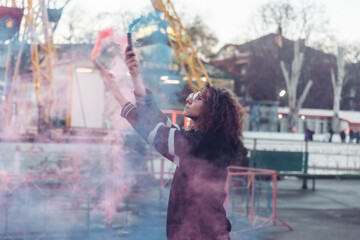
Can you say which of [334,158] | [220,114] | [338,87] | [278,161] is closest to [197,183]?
[220,114]

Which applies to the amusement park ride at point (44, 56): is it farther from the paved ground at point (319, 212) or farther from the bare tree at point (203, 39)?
the bare tree at point (203, 39)

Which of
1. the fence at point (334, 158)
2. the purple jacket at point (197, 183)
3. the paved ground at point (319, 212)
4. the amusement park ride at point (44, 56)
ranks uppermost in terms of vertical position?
the amusement park ride at point (44, 56)

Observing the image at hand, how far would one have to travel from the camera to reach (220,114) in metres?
2.91

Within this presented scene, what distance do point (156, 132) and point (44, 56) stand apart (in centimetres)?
1666

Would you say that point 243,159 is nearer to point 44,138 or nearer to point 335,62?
point 44,138

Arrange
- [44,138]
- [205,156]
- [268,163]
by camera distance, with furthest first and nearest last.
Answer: [44,138], [268,163], [205,156]

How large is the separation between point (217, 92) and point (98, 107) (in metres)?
19.1

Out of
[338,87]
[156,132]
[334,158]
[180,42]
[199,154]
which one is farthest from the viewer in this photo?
[338,87]

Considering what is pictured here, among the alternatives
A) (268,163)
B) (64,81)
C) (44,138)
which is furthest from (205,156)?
(64,81)

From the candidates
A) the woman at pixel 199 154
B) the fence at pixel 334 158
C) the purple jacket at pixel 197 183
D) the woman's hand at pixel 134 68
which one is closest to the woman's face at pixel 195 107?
the woman at pixel 199 154

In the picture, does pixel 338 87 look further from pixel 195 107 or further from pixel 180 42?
pixel 195 107

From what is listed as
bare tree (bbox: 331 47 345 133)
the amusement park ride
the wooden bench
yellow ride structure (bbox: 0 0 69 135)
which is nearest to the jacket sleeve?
the amusement park ride

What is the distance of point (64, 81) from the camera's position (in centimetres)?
2094

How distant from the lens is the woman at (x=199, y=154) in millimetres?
2756
